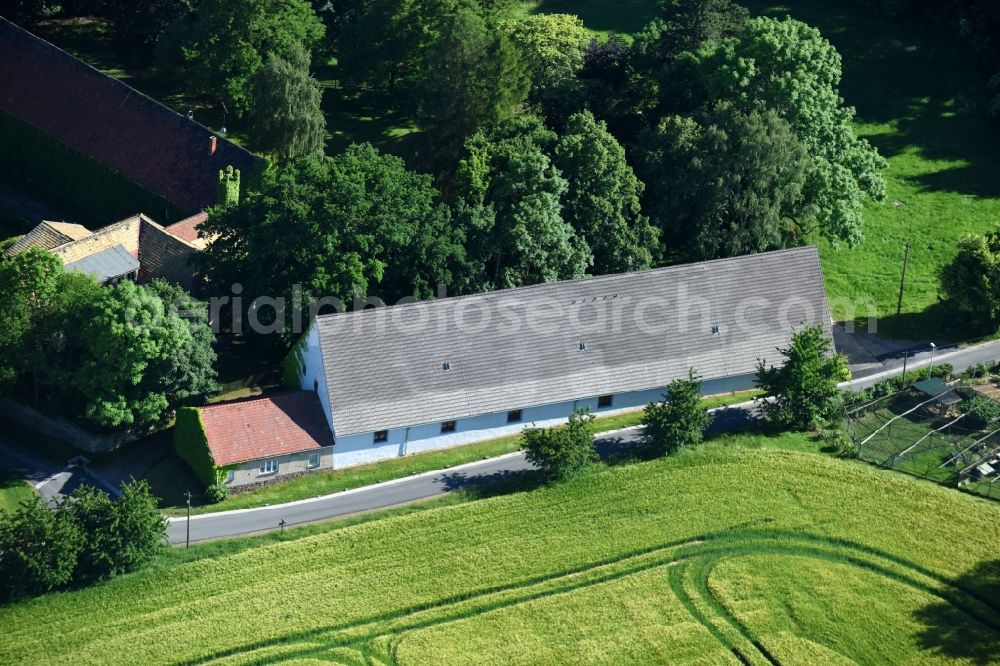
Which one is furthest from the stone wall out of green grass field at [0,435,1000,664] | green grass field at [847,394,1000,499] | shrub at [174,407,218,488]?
green grass field at [847,394,1000,499]

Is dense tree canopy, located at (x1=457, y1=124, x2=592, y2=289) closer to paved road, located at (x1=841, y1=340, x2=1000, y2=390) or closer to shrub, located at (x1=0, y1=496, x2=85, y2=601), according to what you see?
paved road, located at (x1=841, y1=340, x2=1000, y2=390)

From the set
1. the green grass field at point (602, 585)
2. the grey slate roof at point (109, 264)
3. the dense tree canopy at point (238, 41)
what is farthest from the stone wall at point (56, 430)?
the dense tree canopy at point (238, 41)

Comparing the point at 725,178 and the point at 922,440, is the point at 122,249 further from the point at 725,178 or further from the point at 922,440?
Answer: the point at 922,440

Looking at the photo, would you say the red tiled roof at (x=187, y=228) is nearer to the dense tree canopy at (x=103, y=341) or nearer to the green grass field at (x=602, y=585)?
the dense tree canopy at (x=103, y=341)

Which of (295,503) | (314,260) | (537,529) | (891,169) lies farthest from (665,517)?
(891,169)

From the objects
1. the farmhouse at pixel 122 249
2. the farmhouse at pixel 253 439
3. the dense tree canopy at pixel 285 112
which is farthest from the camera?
the dense tree canopy at pixel 285 112

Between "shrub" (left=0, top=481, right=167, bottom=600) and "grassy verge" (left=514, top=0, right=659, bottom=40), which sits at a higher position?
"grassy verge" (left=514, top=0, right=659, bottom=40)
